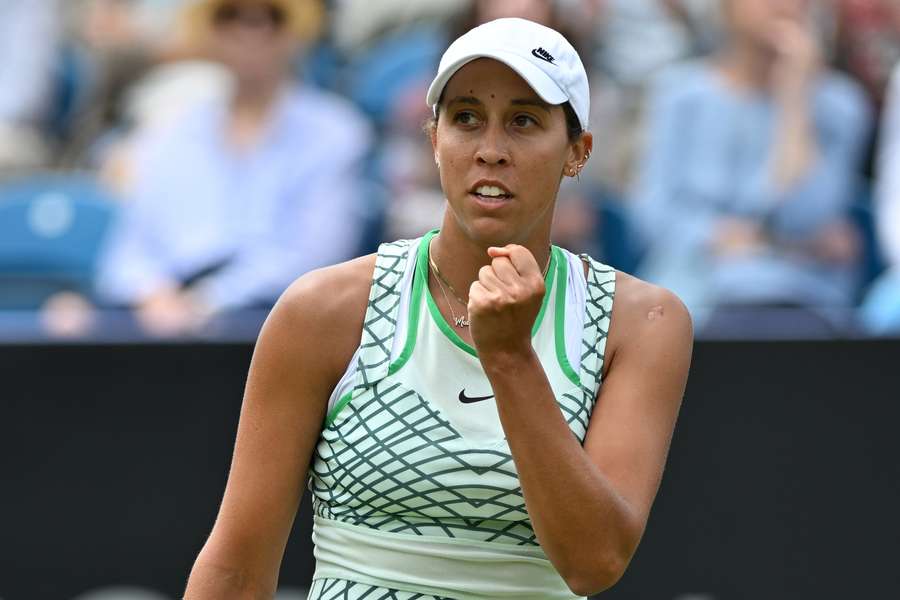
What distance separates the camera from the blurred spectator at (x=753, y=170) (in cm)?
531

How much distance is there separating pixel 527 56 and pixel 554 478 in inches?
22.3

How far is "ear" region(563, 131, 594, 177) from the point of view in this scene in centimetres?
217

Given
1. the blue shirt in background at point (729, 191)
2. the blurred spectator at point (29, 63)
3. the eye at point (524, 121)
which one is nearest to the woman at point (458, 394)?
the eye at point (524, 121)

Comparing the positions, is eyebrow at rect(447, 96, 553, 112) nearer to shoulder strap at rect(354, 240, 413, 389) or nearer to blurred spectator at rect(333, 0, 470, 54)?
shoulder strap at rect(354, 240, 413, 389)

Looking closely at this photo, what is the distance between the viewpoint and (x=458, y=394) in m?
2.11

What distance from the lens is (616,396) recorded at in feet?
7.03

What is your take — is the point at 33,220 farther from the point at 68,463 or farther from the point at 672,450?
the point at 672,450

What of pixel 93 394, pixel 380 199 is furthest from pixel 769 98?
pixel 93 394

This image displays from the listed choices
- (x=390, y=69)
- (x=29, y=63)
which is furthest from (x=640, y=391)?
(x=29, y=63)

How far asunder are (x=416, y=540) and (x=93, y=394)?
8.71 feet

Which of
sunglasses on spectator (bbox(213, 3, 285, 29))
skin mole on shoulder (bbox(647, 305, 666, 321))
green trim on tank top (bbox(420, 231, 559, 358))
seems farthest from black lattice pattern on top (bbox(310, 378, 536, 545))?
sunglasses on spectator (bbox(213, 3, 285, 29))

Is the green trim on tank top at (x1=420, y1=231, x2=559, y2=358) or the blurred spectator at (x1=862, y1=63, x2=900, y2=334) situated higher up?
the blurred spectator at (x1=862, y1=63, x2=900, y2=334)

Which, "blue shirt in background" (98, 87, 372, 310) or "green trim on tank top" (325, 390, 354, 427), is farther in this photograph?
"blue shirt in background" (98, 87, 372, 310)

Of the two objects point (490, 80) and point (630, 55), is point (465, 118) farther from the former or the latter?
point (630, 55)
